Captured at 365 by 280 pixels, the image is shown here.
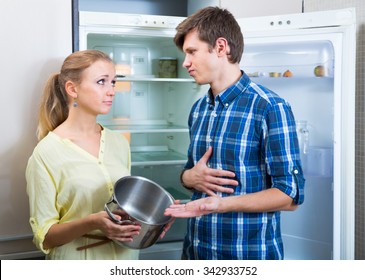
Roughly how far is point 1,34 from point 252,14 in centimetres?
115

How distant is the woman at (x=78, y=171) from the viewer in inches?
50.6

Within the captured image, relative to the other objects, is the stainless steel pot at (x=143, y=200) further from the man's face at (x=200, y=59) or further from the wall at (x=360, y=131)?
the wall at (x=360, y=131)

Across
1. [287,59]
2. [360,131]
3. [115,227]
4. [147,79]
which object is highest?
[287,59]

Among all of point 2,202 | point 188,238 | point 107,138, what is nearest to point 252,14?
point 107,138

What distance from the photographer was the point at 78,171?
132 centimetres

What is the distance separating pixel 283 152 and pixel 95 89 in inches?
23.3

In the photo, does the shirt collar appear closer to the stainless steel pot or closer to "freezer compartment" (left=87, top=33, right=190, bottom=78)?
the stainless steel pot

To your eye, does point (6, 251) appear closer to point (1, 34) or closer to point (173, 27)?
point (1, 34)

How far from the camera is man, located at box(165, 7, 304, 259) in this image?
121cm

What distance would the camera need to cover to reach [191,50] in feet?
4.40

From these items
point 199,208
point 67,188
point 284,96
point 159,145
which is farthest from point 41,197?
point 284,96

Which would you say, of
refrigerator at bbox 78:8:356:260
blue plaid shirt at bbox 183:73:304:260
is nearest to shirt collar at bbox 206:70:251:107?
blue plaid shirt at bbox 183:73:304:260

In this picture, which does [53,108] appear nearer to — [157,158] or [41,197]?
[41,197]

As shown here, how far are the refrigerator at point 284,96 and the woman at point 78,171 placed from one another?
1.66 ft
